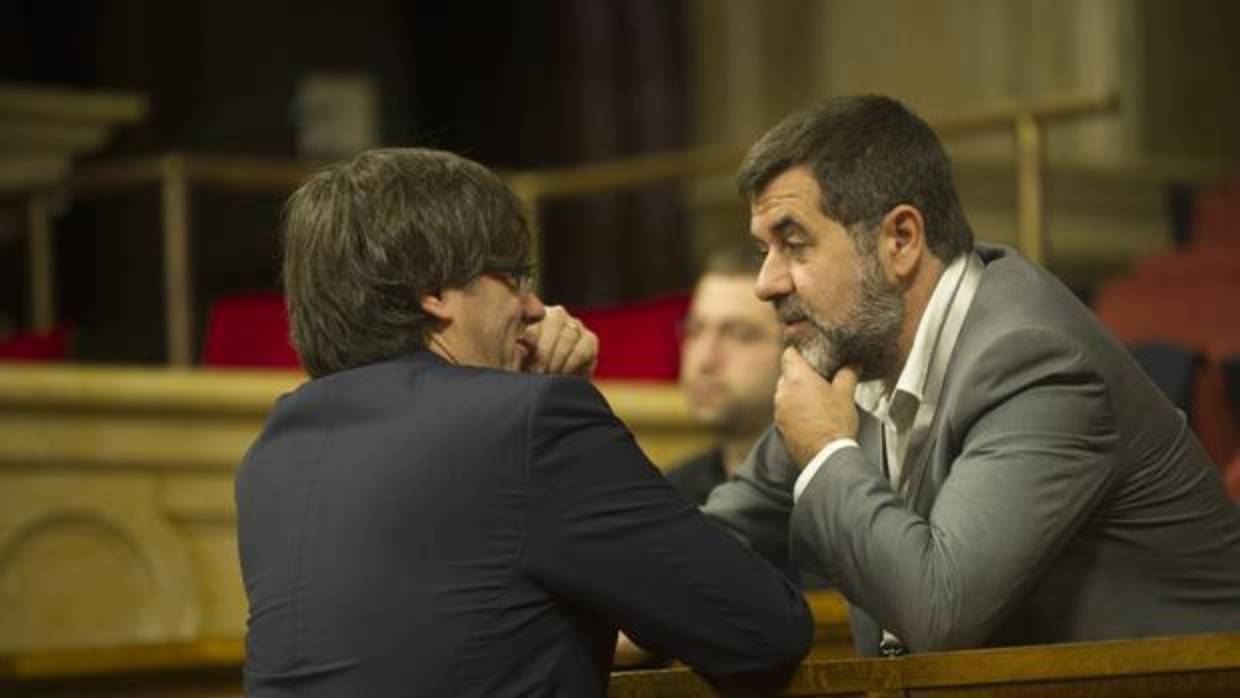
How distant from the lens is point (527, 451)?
2.40 metres

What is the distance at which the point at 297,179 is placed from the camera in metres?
6.21

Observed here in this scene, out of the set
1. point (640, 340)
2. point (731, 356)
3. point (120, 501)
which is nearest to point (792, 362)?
point (731, 356)

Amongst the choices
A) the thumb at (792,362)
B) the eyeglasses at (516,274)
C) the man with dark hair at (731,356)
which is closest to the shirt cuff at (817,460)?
the thumb at (792,362)

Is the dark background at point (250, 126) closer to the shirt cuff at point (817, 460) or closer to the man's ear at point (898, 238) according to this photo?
the man's ear at point (898, 238)

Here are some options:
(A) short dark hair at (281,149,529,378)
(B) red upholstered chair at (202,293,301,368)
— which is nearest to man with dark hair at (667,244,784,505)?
(B) red upholstered chair at (202,293,301,368)

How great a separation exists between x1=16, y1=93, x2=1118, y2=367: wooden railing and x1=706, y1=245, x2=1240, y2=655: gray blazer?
259cm

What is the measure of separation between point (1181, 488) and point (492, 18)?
19.7 ft

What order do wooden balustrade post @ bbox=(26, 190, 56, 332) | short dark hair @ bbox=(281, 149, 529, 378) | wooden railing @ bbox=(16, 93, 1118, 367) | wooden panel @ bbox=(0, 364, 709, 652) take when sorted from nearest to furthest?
short dark hair @ bbox=(281, 149, 529, 378) < wooden panel @ bbox=(0, 364, 709, 652) < wooden railing @ bbox=(16, 93, 1118, 367) < wooden balustrade post @ bbox=(26, 190, 56, 332)

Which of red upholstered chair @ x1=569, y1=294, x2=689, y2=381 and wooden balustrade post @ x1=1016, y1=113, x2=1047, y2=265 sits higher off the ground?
wooden balustrade post @ x1=1016, y1=113, x2=1047, y2=265

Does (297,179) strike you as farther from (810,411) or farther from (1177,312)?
(810,411)

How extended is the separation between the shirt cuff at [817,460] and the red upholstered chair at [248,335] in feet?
10.9

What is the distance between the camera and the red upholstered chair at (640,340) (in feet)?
19.1

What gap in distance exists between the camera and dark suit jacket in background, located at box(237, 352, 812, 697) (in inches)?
94.3

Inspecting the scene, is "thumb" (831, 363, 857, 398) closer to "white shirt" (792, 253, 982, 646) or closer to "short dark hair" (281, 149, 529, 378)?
"white shirt" (792, 253, 982, 646)
